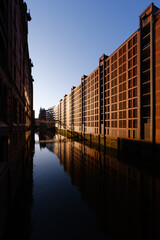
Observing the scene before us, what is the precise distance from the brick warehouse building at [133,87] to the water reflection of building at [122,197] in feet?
36.9

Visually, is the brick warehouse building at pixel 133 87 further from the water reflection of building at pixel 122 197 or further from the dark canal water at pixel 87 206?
the dark canal water at pixel 87 206

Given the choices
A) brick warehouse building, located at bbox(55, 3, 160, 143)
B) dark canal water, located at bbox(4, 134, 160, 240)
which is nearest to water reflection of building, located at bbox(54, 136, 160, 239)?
dark canal water, located at bbox(4, 134, 160, 240)

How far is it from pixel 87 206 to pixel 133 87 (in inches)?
1145

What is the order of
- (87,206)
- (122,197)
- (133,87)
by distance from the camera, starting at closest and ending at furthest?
(87,206), (122,197), (133,87)

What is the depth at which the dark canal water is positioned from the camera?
8.09 meters

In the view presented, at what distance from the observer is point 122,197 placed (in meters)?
12.3

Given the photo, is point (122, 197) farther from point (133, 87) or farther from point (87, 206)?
point (133, 87)

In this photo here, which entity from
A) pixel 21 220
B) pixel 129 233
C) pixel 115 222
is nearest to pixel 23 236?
pixel 21 220

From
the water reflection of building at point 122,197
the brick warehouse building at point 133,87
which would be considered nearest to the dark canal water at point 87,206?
the water reflection of building at point 122,197

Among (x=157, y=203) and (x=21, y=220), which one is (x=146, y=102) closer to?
(x=157, y=203)

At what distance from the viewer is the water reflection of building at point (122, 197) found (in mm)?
8364

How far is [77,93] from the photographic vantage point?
69188mm

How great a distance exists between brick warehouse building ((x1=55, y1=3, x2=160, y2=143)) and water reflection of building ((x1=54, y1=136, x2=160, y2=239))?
11.2 meters

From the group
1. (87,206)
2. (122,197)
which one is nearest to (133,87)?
(122,197)
